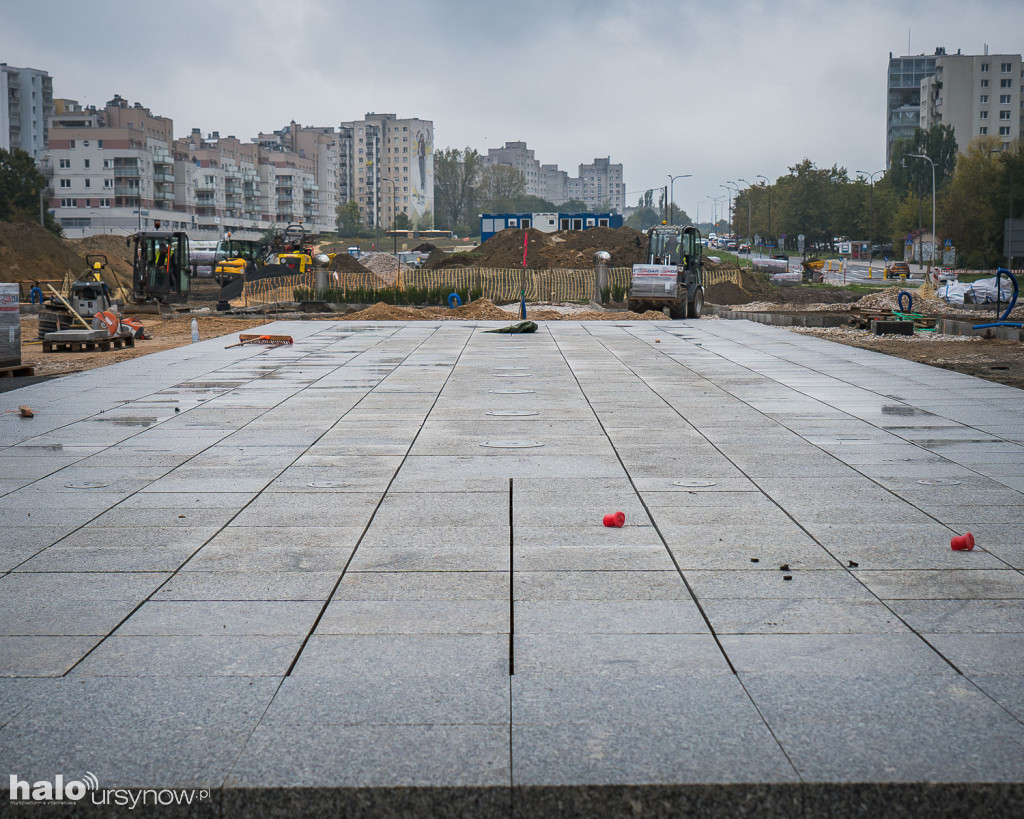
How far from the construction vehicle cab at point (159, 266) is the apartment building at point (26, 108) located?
150 metres

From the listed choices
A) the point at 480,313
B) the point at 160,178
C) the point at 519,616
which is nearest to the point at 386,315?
the point at 480,313

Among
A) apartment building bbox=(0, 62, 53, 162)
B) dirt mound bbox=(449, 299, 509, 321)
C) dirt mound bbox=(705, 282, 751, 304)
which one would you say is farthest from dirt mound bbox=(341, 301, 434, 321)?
apartment building bbox=(0, 62, 53, 162)

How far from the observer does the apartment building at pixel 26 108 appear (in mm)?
171000

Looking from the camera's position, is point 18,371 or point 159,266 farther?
point 159,266

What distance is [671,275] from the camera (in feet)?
110

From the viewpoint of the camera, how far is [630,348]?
72.2ft

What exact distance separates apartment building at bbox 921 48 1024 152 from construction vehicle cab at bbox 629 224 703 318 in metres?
123

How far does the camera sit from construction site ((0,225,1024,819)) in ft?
11.4

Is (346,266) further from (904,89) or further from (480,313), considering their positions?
(904,89)

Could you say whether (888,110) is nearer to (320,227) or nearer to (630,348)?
(320,227)

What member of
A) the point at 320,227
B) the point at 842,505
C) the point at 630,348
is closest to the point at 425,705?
the point at 842,505

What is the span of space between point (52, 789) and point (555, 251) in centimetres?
5929

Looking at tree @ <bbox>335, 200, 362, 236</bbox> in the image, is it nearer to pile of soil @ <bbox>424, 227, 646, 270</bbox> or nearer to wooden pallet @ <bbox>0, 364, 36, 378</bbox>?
pile of soil @ <bbox>424, 227, 646, 270</bbox>

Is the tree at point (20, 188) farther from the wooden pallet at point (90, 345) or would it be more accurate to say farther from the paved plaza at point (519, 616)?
the paved plaza at point (519, 616)
